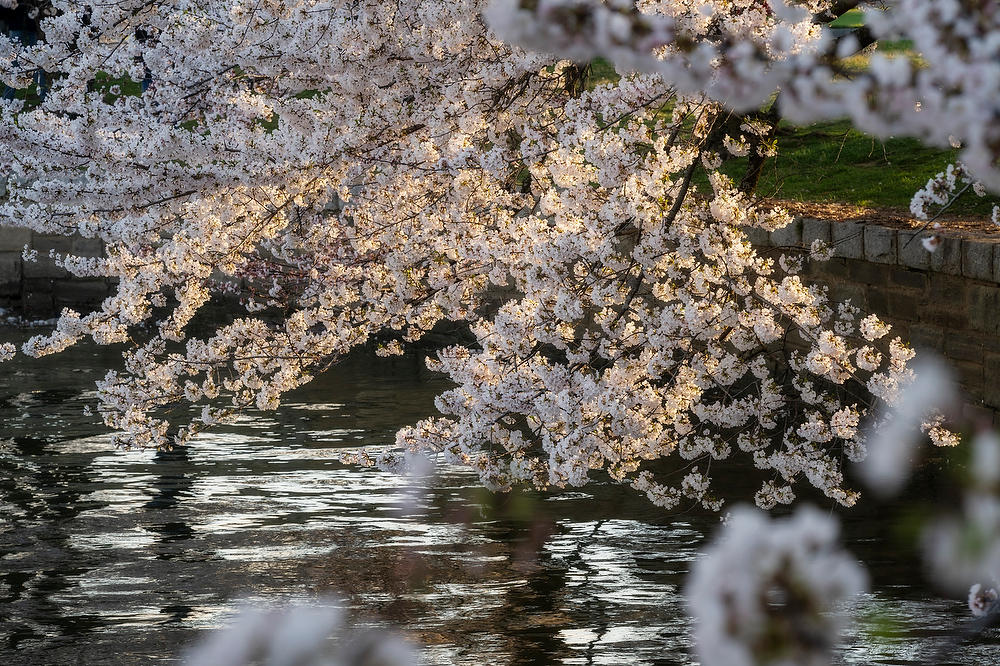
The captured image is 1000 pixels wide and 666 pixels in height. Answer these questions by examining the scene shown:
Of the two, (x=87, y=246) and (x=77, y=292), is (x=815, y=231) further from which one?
(x=77, y=292)

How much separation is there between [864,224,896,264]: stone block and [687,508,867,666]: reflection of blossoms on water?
324 inches

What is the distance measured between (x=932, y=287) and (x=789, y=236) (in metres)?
1.53

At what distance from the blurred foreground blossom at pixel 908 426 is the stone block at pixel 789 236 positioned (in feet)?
5.16

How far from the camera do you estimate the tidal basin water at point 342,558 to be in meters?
6.83

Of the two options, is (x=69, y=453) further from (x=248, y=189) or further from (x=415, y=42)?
(x=415, y=42)

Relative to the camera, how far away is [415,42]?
24.2 ft

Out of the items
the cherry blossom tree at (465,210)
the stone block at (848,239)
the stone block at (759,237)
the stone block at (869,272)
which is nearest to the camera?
the cherry blossom tree at (465,210)

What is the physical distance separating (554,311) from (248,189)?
2286mm

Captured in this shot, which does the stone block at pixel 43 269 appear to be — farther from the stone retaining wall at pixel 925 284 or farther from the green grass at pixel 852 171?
the stone retaining wall at pixel 925 284

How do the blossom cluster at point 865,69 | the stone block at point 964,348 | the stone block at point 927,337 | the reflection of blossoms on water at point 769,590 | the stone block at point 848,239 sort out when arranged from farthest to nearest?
the stone block at point 848,239, the stone block at point 927,337, the stone block at point 964,348, the blossom cluster at point 865,69, the reflection of blossoms on water at point 769,590

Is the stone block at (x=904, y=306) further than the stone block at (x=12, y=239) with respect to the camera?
No

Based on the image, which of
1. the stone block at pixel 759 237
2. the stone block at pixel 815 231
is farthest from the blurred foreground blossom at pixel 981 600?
the stone block at pixel 759 237

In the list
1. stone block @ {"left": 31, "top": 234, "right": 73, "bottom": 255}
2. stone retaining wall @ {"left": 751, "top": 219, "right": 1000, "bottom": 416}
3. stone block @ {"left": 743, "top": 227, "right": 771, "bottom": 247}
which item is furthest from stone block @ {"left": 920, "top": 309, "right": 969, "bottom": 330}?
stone block @ {"left": 31, "top": 234, "right": 73, "bottom": 255}

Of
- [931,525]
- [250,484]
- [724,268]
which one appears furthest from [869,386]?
[250,484]
